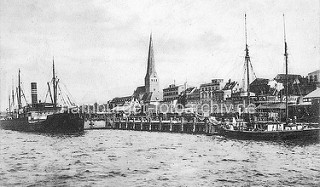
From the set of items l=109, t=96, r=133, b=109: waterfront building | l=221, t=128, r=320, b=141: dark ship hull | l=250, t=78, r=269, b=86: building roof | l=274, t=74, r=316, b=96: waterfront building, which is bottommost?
l=221, t=128, r=320, b=141: dark ship hull

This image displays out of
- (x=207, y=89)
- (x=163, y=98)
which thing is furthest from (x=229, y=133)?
(x=163, y=98)

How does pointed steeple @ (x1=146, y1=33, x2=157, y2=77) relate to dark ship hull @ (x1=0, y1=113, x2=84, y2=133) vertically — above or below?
above

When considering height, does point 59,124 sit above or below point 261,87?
below

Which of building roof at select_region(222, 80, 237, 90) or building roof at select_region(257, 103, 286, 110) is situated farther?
building roof at select_region(222, 80, 237, 90)

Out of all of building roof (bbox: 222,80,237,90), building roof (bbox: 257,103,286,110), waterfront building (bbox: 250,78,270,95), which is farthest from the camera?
building roof (bbox: 222,80,237,90)

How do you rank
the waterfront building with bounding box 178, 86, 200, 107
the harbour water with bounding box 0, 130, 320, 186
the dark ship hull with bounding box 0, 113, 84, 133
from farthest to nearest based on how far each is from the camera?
1. the waterfront building with bounding box 178, 86, 200, 107
2. the dark ship hull with bounding box 0, 113, 84, 133
3. the harbour water with bounding box 0, 130, 320, 186

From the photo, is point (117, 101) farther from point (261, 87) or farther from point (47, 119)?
point (47, 119)

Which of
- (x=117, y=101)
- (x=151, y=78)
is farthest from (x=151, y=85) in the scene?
(x=117, y=101)

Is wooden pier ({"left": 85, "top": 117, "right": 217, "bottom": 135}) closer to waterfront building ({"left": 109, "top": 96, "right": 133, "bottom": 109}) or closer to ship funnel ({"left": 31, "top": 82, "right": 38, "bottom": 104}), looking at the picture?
ship funnel ({"left": 31, "top": 82, "right": 38, "bottom": 104})

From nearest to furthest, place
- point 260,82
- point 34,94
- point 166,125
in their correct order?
point 166,125 → point 34,94 → point 260,82

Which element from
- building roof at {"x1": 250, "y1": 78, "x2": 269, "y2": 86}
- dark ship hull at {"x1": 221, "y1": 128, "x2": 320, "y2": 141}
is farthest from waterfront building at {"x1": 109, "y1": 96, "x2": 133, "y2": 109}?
dark ship hull at {"x1": 221, "y1": 128, "x2": 320, "y2": 141}

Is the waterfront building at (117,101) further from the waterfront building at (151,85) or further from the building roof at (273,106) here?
the building roof at (273,106)

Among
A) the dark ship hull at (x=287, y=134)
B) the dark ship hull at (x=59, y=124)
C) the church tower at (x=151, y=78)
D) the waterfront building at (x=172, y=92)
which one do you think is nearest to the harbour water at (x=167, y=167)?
the dark ship hull at (x=287, y=134)

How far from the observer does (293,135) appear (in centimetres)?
4056
